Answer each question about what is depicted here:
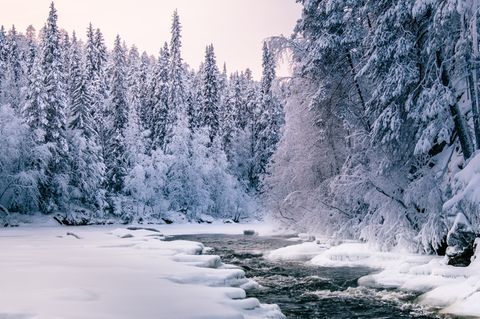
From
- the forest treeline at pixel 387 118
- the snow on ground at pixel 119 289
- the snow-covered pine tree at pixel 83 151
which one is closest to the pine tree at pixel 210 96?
the snow-covered pine tree at pixel 83 151

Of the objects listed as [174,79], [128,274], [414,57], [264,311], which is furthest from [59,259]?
[174,79]

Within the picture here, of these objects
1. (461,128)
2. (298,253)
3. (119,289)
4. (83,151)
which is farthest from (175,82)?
(119,289)

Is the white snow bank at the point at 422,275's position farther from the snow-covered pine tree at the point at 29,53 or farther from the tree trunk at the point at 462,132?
the snow-covered pine tree at the point at 29,53

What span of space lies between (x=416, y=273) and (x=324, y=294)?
10.6ft

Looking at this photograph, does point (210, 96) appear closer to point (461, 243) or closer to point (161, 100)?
point (161, 100)

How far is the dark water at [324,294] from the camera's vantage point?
12102 mm

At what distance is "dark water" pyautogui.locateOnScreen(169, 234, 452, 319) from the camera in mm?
12102

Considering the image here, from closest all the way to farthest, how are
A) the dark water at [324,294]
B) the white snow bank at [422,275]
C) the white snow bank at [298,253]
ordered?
the white snow bank at [422,275] < the dark water at [324,294] < the white snow bank at [298,253]

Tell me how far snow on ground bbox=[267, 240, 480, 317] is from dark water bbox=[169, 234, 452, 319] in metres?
0.49

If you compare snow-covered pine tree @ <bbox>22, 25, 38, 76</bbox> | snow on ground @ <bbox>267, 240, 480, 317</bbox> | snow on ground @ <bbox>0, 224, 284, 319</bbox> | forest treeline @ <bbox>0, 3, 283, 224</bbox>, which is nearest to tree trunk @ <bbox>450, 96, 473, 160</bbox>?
snow on ground @ <bbox>267, 240, 480, 317</bbox>

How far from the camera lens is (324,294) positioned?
1442cm

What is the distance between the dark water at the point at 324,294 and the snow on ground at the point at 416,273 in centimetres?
49

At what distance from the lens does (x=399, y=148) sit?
18.4m

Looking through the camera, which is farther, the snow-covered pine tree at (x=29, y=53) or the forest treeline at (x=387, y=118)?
the snow-covered pine tree at (x=29, y=53)
